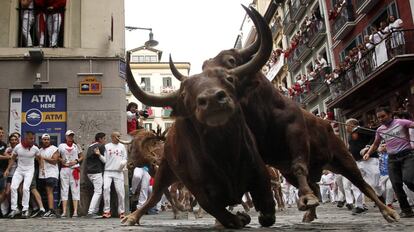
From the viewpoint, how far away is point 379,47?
22.8 m

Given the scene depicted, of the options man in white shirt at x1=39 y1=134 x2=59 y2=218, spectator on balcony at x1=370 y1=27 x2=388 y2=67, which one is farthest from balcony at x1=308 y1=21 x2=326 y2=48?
man in white shirt at x1=39 y1=134 x2=59 y2=218

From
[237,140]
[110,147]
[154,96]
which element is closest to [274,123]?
[237,140]

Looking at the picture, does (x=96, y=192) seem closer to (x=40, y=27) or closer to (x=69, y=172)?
(x=69, y=172)

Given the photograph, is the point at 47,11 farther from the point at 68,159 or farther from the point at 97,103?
the point at 68,159

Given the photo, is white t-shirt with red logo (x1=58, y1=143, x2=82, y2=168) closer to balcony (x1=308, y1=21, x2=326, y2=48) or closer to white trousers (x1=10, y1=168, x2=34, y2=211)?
white trousers (x1=10, y1=168, x2=34, y2=211)

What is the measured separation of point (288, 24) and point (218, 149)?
37743 mm

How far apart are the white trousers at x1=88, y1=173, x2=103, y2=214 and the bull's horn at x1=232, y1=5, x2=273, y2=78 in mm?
8309

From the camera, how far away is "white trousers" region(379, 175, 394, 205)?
1161 centimetres

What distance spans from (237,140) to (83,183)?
9.78m

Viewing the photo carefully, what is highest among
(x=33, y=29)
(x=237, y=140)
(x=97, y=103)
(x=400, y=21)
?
(x=400, y=21)

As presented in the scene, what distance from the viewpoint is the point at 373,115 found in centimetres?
2598

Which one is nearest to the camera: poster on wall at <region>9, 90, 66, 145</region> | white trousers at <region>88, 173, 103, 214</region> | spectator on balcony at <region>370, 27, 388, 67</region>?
white trousers at <region>88, 173, 103, 214</region>

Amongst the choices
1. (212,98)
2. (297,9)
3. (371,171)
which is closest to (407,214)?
(371,171)

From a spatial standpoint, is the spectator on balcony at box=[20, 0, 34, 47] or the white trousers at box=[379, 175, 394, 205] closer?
the white trousers at box=[379, 175, 394, 205]
